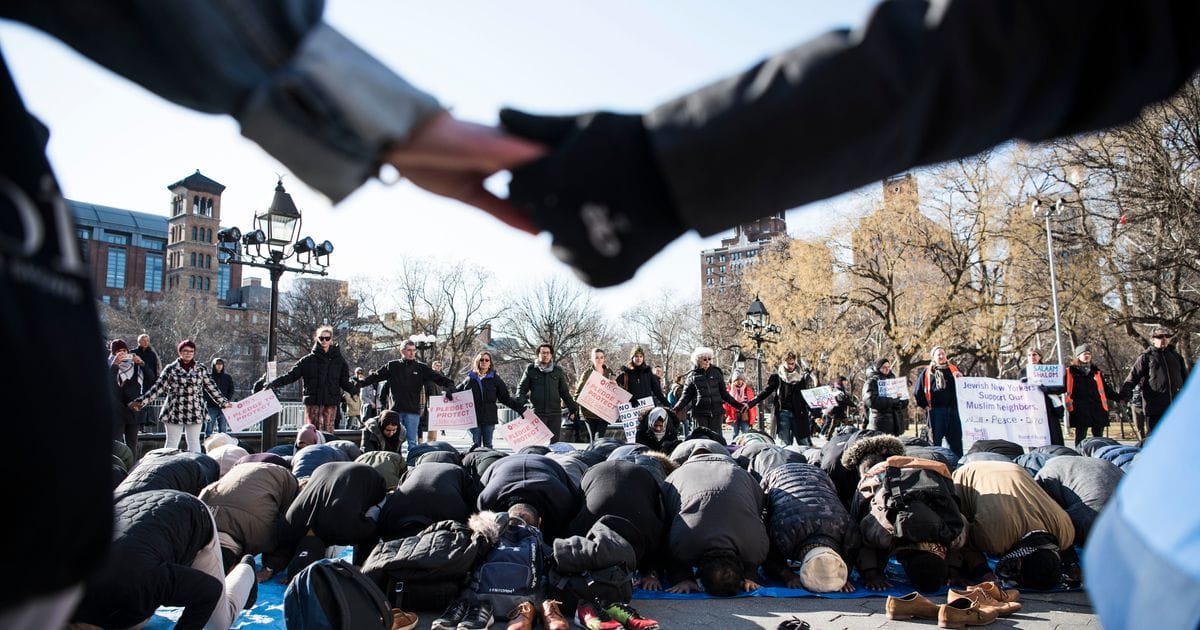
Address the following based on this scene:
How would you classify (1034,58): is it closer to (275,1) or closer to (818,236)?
(275,1)

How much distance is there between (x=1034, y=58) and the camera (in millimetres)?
957

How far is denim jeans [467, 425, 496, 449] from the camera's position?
45.4 feet

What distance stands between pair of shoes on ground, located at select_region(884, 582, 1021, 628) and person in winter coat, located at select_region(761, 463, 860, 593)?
1.84ft

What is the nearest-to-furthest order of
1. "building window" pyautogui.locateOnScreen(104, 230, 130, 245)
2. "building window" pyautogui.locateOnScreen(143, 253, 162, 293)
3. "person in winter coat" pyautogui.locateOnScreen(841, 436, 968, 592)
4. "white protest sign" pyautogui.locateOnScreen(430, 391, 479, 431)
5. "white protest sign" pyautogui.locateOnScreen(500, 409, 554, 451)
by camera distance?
"person in winter coat" pyautogui.locateOnScreen(841, 436, 968, 592) < "white protest sign" pyautogui.locateOnScreen(500, 409, 554, 451) < "white protest sign" pyautogui.locateOnScreen(430, 391, 479, 431) < "building window" pyautogui.locateOnScreen(104, 230, 130, 245) < "building window" pyautogui.locateOnScreen(143, 253, 162, 293)

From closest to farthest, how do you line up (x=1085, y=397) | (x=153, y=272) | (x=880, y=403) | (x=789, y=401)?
(x=880, y=403)
(x=1085, y=397)
(x=789, y=401)
(x=153, y=272)

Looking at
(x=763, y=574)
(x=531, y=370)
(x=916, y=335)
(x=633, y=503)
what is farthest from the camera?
(x=916, y=335)

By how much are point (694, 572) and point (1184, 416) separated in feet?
18.2

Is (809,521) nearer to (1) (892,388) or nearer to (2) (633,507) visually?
(2) (633,507)

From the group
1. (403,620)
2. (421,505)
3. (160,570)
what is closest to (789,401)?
(421,505)

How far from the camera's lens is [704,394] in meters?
13.9

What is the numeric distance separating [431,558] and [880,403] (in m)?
11.2

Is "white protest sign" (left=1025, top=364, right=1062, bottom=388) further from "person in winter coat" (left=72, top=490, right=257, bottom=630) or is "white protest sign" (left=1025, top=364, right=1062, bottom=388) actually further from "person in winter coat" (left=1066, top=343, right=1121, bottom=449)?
"person in winter coat" (left=72, top=490, right=257, bottom=630)

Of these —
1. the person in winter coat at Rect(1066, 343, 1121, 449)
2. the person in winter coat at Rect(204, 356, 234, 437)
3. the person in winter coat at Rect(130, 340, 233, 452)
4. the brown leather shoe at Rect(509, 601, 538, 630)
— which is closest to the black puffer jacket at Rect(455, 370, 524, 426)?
the person in winter coat at Rect(130, 340, 233, 452)

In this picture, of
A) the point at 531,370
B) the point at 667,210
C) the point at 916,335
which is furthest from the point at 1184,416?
the point at 916,335
